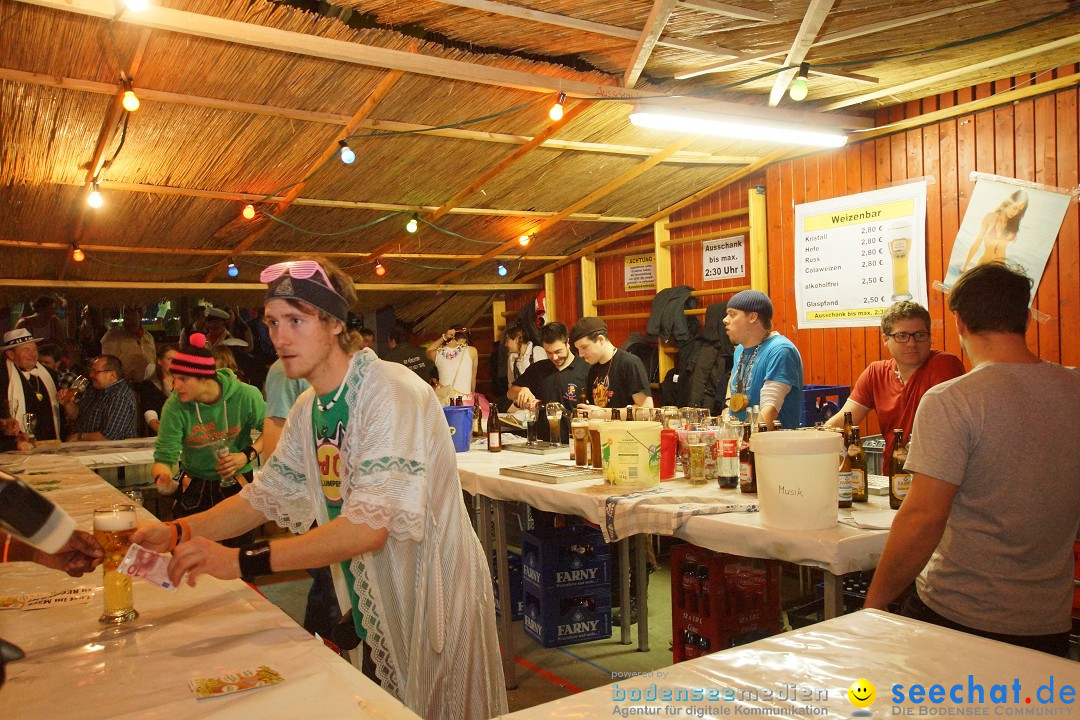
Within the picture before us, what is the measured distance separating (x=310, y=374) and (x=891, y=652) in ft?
4.91

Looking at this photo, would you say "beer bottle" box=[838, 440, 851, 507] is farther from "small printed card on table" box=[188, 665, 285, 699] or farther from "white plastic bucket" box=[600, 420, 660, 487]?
"small printed card on table" box=[188, 665, 285, 699]

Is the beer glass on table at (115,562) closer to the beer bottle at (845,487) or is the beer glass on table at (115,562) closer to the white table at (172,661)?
the white table at (172,661)

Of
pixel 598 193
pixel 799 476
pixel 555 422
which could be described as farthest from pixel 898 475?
pixel 598 193

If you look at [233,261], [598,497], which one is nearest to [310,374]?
[598,497]

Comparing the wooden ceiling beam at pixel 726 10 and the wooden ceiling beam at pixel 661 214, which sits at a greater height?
the wooden ceiling beam at pixel 726 10

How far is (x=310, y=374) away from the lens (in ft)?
6.80

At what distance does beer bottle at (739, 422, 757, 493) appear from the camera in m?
2.99

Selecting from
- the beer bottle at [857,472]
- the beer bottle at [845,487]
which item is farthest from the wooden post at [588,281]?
the beer bottle at [845,487]

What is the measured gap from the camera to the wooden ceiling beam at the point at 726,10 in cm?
415

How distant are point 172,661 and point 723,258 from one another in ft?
23.5

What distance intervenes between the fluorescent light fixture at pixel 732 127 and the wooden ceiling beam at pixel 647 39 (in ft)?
0.86

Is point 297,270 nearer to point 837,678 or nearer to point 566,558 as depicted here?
point 837,678

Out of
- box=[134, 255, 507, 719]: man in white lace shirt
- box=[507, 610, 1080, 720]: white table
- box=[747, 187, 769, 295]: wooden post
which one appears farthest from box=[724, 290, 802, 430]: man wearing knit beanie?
box=[747, 187, 769, 295]: wooden post

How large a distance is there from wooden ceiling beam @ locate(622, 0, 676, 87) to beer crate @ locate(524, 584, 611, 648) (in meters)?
3.17
